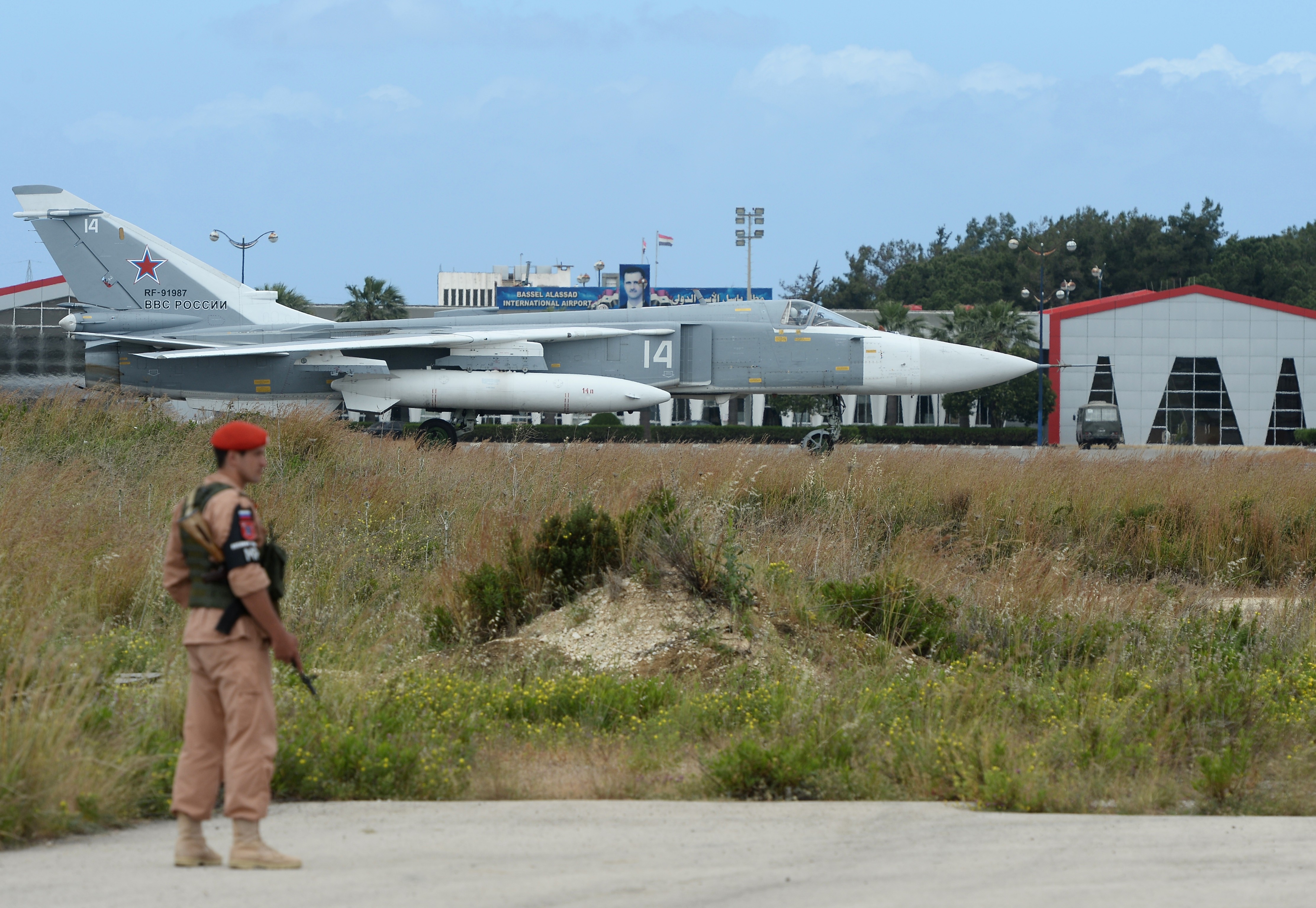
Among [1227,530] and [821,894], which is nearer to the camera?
[821,894]

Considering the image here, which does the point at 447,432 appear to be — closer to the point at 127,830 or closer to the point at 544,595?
the point at 544,595

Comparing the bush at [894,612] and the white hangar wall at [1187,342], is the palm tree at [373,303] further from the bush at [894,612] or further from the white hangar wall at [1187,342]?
the bush at [894,612]

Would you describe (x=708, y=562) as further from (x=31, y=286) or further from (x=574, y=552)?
(x=31, y=286)

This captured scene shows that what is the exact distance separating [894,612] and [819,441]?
444 inches

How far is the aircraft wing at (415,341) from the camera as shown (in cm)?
1953

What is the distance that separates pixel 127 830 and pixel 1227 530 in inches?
435

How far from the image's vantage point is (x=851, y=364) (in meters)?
20.2

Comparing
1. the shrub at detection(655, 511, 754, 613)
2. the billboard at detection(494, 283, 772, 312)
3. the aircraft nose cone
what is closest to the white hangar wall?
the billboard at detection(494, 283, 772, 312)

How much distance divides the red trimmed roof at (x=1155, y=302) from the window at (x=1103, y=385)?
211cm

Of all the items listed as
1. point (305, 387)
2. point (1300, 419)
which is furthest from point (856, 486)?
point (1300, 419)

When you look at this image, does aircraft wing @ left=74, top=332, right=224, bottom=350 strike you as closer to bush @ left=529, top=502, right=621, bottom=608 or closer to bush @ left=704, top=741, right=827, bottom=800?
bush @ left=529, top=502, right=621, bottom=608

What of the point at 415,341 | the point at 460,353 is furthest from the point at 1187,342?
the point at 415,341

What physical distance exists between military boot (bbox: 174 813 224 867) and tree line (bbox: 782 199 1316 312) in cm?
6836

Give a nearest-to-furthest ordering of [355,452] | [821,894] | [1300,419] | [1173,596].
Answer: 1. [821,894]
2. [1173,596]
3. [355,452]
4. [1300,419]
